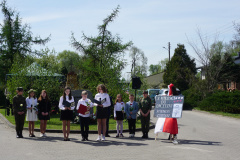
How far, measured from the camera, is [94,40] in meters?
31.7

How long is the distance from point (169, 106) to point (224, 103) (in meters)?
18.4

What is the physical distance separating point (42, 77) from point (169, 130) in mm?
10484

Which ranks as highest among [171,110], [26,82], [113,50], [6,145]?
[113,50]

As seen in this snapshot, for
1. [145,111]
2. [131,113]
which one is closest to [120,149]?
[145,111]

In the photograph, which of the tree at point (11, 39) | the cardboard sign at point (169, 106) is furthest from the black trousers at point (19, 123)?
the tree at point (11, 39)

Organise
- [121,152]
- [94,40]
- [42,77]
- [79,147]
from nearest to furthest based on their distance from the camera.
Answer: [121,152]
[79,147]
[42,77]
[94,40]

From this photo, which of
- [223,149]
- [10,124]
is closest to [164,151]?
[223,149]

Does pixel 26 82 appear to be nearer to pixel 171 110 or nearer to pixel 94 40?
pixel 171 110

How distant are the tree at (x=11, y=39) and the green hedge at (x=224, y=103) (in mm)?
24076

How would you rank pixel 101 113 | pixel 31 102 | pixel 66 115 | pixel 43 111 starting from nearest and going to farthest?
pixel 66 115
pixel 101 113
pixel 43 111
pixel 31 102

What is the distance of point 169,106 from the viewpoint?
38.7ft

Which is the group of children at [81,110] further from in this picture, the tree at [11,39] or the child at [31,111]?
the tree at [11,39]

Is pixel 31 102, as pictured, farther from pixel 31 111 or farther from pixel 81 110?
pixel 81 110

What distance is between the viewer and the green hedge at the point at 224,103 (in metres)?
27.6
